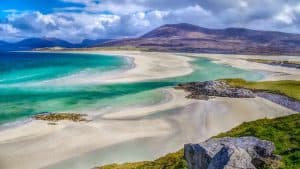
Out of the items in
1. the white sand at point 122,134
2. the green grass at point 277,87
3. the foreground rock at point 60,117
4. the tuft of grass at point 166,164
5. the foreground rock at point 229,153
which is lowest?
the white sand at point 122,134

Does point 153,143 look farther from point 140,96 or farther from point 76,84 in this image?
point 76,84

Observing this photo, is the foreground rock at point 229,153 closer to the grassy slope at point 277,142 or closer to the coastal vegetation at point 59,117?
the grassy slope at point 277,142

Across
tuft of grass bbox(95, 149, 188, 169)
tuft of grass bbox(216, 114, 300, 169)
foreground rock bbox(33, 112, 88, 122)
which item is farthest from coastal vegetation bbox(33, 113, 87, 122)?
tuft of grass bbox(216, 114, 300, 169)

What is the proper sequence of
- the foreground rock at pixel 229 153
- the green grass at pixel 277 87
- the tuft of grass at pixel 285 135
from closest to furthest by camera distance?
1. the foreground rock at pixel 229 153
2. the tuft of grass at pixel 285 135
3. the green grass at pixel 277 87

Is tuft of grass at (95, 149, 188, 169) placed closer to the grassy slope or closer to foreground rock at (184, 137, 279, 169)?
the grassy slope

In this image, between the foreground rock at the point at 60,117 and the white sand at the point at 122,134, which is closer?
the white sand at the point at 122,134

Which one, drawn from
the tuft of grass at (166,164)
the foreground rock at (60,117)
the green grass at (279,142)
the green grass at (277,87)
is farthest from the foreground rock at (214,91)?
the tuft of grass at (166,164)
